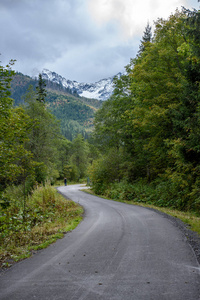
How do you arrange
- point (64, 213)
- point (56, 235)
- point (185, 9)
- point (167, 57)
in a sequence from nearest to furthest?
point (56, 235) → point (185, 9) → point (64, 213) → point (167, 57)

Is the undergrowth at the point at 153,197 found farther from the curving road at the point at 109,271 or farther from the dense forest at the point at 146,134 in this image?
the curving road at the point at 109,271

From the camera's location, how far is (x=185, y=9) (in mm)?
8359

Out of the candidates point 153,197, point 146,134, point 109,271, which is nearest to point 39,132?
point 146,134

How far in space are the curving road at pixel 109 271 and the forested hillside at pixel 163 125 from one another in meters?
6.25

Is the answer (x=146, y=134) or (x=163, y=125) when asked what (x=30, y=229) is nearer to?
(x=163, y=125)

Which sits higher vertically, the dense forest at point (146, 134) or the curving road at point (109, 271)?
the dense forest at point (146, 134)

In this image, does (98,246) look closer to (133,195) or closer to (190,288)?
(190,288)

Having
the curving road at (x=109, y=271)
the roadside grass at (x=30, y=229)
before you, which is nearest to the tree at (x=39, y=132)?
→ the roadside grass at (x=30, y=229)

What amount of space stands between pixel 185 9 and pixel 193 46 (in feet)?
4.46

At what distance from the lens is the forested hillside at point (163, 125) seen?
37.9 feet

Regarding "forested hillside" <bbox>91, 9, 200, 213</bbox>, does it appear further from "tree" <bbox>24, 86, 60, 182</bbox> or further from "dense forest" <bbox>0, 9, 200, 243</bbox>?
"tree" <bbox>24, 86, 60, 182</bbox>

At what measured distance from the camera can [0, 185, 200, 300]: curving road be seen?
131 inches

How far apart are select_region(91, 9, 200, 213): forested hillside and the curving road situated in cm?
625

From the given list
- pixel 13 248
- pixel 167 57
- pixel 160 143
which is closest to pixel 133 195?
pixel 160 143
